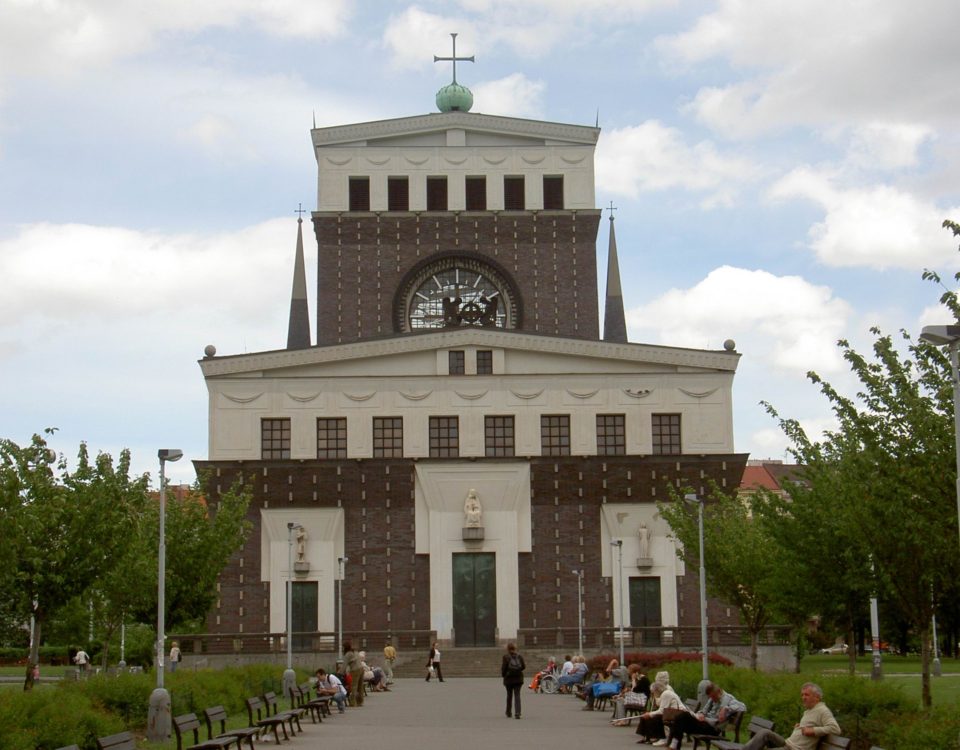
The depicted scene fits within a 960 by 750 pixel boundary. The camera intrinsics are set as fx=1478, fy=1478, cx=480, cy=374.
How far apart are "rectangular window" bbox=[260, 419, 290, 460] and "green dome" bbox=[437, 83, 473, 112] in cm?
2399

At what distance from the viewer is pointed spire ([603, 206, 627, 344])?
247 feet

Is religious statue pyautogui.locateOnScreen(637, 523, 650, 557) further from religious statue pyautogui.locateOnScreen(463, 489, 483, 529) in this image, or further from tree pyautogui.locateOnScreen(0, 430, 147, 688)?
tree pyautogui.locateOnScreen(0, 430, 147, 688)

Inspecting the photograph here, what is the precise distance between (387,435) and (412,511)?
359 centimetres

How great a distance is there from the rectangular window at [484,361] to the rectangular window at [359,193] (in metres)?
12.3

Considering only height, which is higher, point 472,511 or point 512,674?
point 472,511

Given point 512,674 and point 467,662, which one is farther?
point 467,662

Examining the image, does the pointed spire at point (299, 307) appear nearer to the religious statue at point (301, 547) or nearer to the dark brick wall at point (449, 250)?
the dark brick wall at point (449, 250)

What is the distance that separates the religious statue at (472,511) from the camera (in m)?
63.2

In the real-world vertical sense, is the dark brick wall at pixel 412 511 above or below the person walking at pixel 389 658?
above

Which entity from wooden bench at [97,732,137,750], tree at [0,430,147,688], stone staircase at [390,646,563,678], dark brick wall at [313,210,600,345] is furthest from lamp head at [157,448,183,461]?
dark brick wall at [313,210,600,345]

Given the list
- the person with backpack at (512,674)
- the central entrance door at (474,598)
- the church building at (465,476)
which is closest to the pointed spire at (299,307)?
the church building at (465,476)

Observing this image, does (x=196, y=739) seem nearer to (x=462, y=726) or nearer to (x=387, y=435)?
(x=462, y=726)

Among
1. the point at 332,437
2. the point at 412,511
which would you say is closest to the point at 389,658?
the point at 412,511

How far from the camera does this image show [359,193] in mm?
73625
